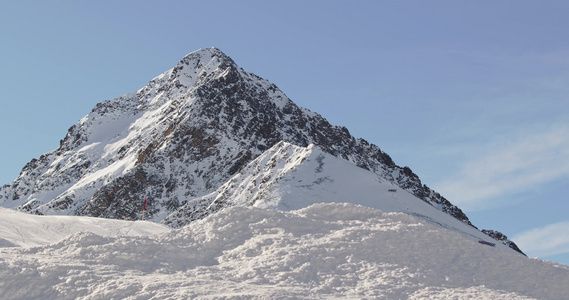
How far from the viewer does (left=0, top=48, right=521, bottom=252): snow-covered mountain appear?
72938mm

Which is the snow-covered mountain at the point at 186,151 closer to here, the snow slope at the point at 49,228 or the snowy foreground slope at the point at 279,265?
the snow slope at the point at 49,228

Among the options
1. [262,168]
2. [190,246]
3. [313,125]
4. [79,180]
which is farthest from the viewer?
[313,125]

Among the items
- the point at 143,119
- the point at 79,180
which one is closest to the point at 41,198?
the point at 79,180

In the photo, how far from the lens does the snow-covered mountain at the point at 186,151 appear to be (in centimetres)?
7294

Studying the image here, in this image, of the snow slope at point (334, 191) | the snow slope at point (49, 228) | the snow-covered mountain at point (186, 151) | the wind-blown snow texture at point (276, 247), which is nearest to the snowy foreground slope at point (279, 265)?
the wind-blown snow texture at point (276, 247)

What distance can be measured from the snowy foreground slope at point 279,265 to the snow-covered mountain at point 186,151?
28440 millimetres

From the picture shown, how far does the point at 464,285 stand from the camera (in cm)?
1739

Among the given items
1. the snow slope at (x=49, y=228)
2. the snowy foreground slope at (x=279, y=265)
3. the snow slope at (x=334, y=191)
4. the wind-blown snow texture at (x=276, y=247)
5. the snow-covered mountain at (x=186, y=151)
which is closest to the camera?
the snowy foreground slope at (x=279, y=265)

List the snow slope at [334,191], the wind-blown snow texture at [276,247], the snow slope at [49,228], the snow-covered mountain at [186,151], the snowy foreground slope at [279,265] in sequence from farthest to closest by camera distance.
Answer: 1. the snow-covered mountain at [186,151]
2. the snow slope at [334,191]
3. the snow slope at [49,228]
4. the wind-blown snow texture at [276,247]
5. the snowy foreground slope at [279,265]

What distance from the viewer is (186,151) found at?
9188 centimetres

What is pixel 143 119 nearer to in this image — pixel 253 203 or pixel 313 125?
pixel 313 125

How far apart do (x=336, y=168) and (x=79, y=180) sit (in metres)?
65.0

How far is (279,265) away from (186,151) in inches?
2955

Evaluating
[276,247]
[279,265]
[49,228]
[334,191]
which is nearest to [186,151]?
[334,191]
